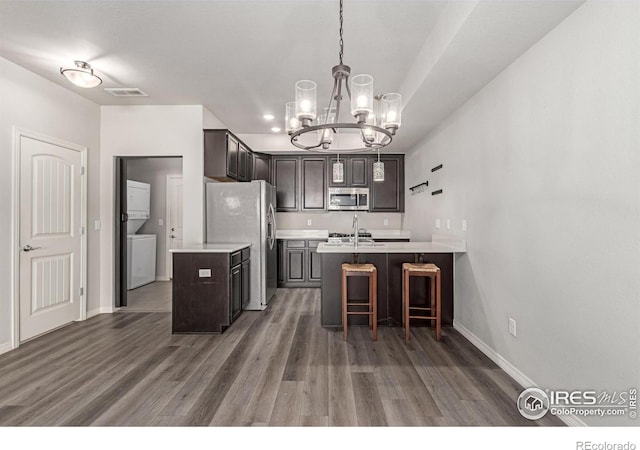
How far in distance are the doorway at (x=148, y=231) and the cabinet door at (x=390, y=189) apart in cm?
339

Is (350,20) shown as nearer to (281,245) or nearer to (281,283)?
(281,245)

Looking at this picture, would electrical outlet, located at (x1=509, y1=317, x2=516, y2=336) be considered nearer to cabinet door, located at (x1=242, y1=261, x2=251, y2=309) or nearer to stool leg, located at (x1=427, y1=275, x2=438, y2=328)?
stool leg, located at (x1=427, y1=275, x2=438, y2=328)

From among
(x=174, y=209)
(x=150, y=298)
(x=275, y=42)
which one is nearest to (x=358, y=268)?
(x=275, y=42)

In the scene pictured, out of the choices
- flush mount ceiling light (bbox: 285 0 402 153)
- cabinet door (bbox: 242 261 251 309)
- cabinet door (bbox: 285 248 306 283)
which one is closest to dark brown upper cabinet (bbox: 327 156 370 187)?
cabinet door (bbox: 285 248 306 283)

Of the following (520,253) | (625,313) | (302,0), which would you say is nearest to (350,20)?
(302,0)

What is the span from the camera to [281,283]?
5.86 m

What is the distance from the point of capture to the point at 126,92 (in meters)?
3.81

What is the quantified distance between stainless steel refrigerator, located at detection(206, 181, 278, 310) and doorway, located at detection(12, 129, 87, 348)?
1.47m

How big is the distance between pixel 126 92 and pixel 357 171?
12.3 ft

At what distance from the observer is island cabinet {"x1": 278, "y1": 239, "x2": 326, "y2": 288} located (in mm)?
5844

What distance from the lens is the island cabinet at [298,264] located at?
584 centimetres
